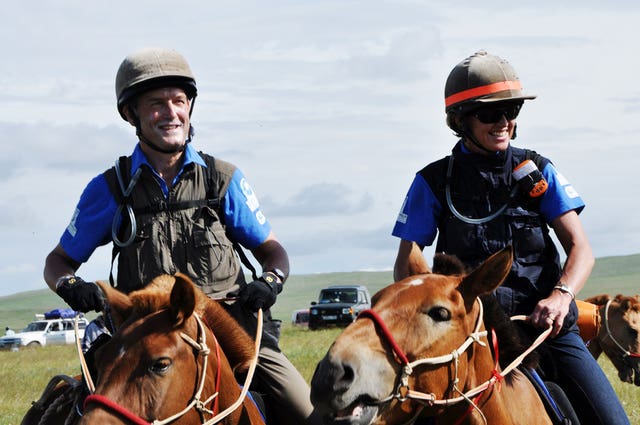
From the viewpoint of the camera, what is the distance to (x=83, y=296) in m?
5.43

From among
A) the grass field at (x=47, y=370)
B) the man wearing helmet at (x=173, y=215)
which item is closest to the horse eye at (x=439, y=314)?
the man wearing helmet at (x=173, y=215)

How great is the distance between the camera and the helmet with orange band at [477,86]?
19.8 feet

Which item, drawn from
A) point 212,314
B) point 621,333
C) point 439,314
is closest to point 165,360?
point 212,314

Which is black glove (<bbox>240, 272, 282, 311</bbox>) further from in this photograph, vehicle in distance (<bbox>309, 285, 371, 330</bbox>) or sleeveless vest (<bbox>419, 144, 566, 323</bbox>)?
vehicle in distance (<bbox>309, 285, 371, 330</bbox>)

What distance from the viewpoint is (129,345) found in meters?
4.44

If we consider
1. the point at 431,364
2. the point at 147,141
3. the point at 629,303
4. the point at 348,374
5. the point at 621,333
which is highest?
the point at 147,141

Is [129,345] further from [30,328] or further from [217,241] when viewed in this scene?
[30,328]

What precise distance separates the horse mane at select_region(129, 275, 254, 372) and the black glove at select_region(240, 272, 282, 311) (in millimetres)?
282

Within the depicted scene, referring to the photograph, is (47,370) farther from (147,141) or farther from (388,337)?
(388,337)

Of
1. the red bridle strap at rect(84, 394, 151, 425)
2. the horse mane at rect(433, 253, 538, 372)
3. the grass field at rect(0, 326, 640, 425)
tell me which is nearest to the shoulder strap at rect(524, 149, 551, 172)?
the horse mane at rect(433, 253, 538, 372)

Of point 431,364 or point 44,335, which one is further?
point 44,335

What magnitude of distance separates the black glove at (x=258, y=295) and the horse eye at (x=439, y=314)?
1.27m

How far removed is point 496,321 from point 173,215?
1.99m

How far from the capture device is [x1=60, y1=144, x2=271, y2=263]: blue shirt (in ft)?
19.8
